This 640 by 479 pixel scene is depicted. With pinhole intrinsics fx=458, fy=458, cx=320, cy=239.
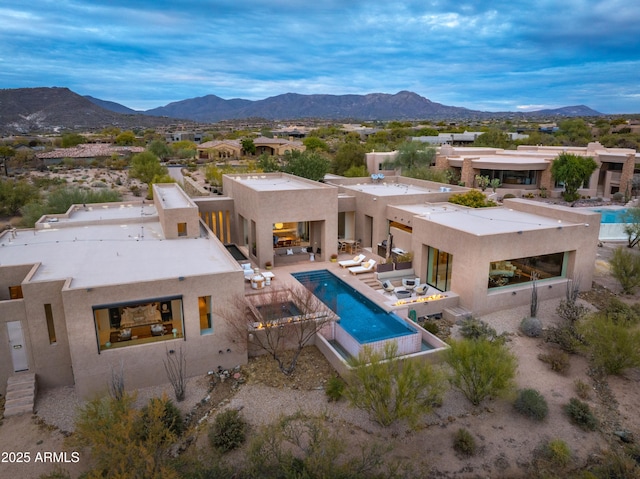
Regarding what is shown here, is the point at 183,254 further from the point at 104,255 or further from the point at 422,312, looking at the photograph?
the point at 422,312

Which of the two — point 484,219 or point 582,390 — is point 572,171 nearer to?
point 484,219

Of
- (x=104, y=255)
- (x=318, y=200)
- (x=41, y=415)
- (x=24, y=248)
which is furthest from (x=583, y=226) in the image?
(x=24, y=248)

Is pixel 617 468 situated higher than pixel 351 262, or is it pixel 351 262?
pixel 351 262

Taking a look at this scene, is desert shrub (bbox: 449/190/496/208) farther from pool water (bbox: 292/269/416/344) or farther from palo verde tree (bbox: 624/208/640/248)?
pool water (bbox: 292/269/416/344)

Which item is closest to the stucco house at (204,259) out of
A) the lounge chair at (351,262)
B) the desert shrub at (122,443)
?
the lounge chair at (351,262)

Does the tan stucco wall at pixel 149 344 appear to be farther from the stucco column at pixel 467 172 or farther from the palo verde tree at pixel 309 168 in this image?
the stucco column at pixel 467 172

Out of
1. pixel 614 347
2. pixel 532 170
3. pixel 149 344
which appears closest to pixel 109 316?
pixel 149 344

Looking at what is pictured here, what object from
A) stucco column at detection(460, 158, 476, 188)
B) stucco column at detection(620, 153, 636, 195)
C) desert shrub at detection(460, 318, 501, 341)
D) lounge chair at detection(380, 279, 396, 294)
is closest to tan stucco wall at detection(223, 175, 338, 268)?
lounge chair at detection(380, 279, 396, 294)
